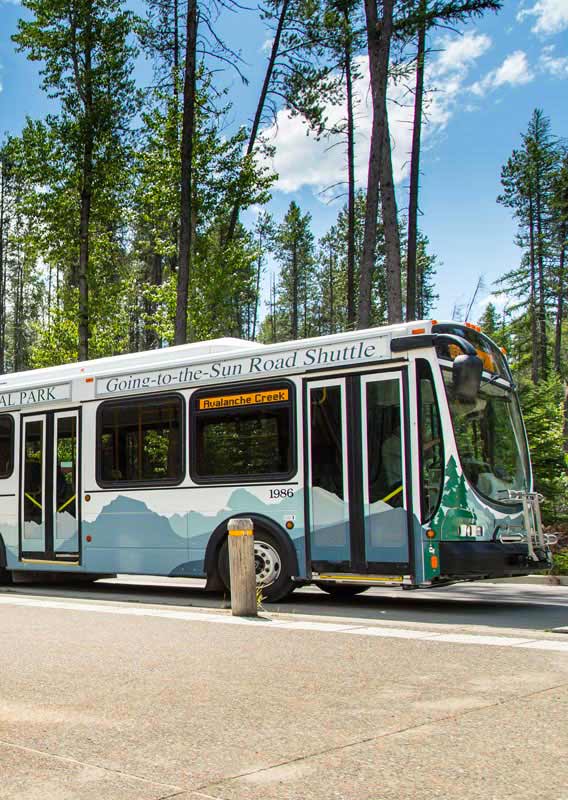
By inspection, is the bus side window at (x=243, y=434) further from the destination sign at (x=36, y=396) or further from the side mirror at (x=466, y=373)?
the destination sign at (x=36, y=396)

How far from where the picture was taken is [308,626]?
8844 mm

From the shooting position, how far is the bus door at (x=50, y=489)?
43.2 ft

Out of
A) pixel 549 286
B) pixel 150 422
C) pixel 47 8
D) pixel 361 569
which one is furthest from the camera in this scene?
pixel 549 286

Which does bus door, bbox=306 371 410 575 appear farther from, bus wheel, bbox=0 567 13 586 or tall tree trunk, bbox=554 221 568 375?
tall tree trunk, bbox=554 221 568 375

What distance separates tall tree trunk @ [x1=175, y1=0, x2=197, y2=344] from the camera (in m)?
21.0

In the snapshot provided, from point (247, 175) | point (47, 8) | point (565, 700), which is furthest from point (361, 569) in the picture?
point (47, 8)

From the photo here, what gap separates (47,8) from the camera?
2853 centimetres

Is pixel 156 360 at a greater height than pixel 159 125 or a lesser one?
lesser

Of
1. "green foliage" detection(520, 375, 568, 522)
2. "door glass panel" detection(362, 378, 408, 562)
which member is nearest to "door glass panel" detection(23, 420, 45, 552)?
"door glass panel" detection(362, 378, 408, 562)

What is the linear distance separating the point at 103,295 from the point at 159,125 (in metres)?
10.1

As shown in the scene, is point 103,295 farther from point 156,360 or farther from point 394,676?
point 394,676

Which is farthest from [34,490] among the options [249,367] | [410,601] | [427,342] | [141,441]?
[427,342]

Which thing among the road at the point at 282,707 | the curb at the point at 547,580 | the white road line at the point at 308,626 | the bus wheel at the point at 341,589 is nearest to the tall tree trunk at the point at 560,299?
the curb at the point at 547,580

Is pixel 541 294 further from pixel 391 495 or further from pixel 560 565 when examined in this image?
pixel 391 495
